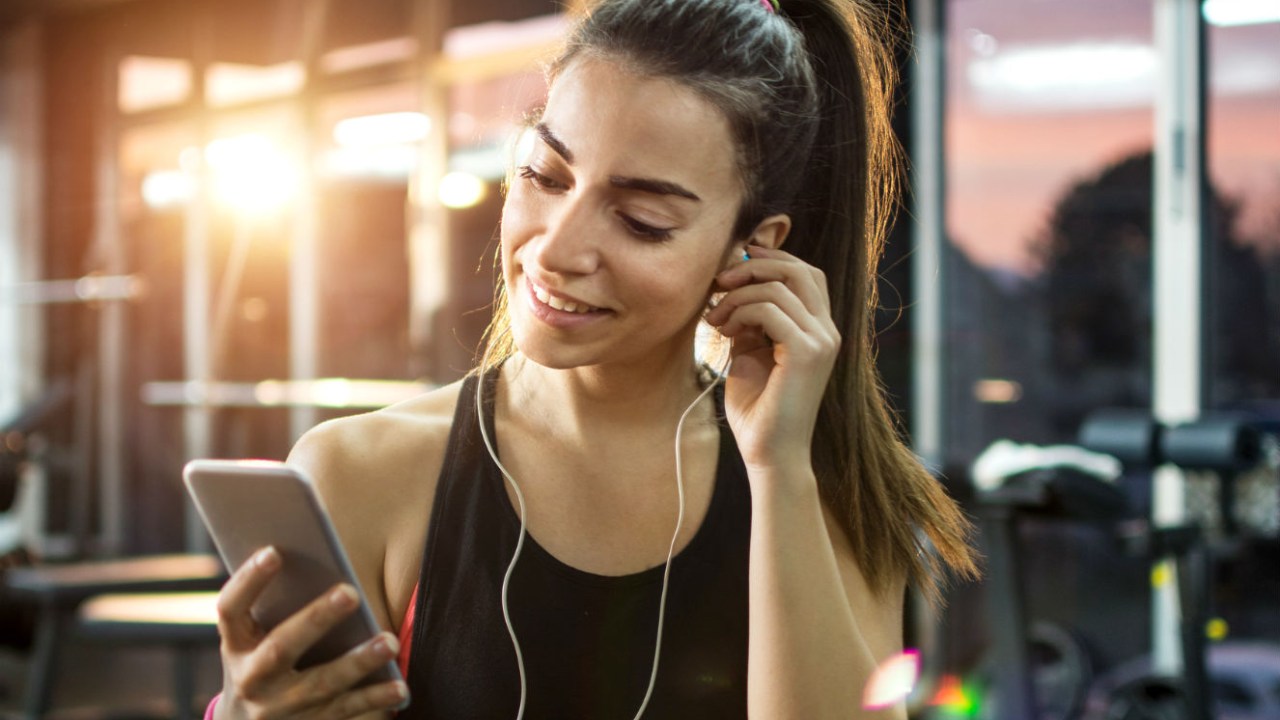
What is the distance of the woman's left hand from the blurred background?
1.01ft

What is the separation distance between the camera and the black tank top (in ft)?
3.86

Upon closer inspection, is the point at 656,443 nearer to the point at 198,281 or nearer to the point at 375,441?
the point at 375,441

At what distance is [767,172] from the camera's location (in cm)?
126

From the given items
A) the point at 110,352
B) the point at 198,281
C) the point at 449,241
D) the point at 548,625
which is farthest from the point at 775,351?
the point at 110,352

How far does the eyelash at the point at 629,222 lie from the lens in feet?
3.75

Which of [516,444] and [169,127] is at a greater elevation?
[169,127]

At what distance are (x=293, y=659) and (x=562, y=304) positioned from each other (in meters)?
0.38

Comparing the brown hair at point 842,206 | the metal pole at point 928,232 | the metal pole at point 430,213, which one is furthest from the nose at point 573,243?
the metal pole at point 430,213

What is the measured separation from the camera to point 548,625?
1.20 metres

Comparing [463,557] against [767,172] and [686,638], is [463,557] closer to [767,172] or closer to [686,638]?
[686,638]

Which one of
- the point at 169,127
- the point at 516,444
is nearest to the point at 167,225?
the point at 169,127

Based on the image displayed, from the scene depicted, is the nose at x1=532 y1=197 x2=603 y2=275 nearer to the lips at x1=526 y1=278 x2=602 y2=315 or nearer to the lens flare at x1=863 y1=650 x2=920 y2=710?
the lips at x1=526 y1=278 x2=602 y2=315

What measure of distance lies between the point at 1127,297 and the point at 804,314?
3.03 metres

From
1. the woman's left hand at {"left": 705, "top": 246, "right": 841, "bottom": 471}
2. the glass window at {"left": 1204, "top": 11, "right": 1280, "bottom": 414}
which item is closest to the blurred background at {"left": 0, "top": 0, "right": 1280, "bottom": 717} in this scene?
the glass window at {"left": 1204, "top": 11, "right": 1280, "bottom": 414}
